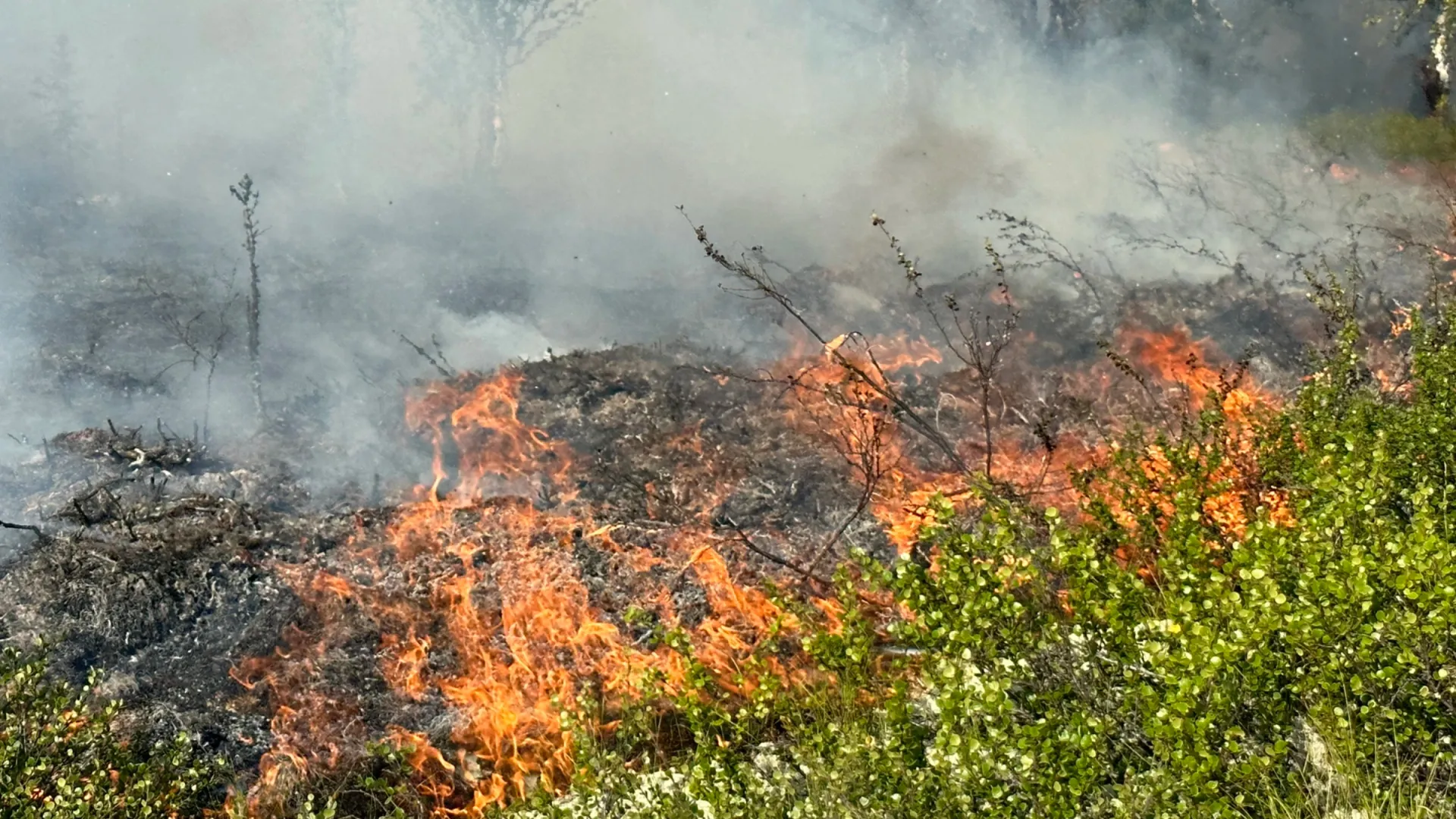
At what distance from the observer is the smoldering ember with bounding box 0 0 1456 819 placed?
4.52 metres

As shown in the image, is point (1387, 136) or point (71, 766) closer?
point (71, 766)

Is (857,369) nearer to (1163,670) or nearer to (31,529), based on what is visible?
(1163,670)

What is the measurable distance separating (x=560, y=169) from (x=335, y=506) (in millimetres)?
8913

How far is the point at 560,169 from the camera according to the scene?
1691 cm

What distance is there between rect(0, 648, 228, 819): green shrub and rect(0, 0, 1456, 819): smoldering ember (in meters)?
0.03

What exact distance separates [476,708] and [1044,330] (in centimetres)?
751

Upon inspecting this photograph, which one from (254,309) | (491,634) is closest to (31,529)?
(491,634)

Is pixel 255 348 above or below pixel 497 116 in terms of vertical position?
below

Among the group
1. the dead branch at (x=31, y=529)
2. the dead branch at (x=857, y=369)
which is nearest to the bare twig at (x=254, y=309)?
the dead branch at (x=31, y=529)

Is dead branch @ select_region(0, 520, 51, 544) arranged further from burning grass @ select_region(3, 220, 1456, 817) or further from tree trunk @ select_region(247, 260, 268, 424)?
tree trunk @ select_region(247, 260, 268, 424)

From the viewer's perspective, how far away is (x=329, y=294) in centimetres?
1322

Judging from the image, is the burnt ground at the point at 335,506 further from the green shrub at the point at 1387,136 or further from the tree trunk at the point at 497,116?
the tree trunk at the point at 497,116

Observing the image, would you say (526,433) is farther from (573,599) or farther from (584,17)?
(584,17)

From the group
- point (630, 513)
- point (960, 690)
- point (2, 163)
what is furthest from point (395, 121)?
point (960, 690)
